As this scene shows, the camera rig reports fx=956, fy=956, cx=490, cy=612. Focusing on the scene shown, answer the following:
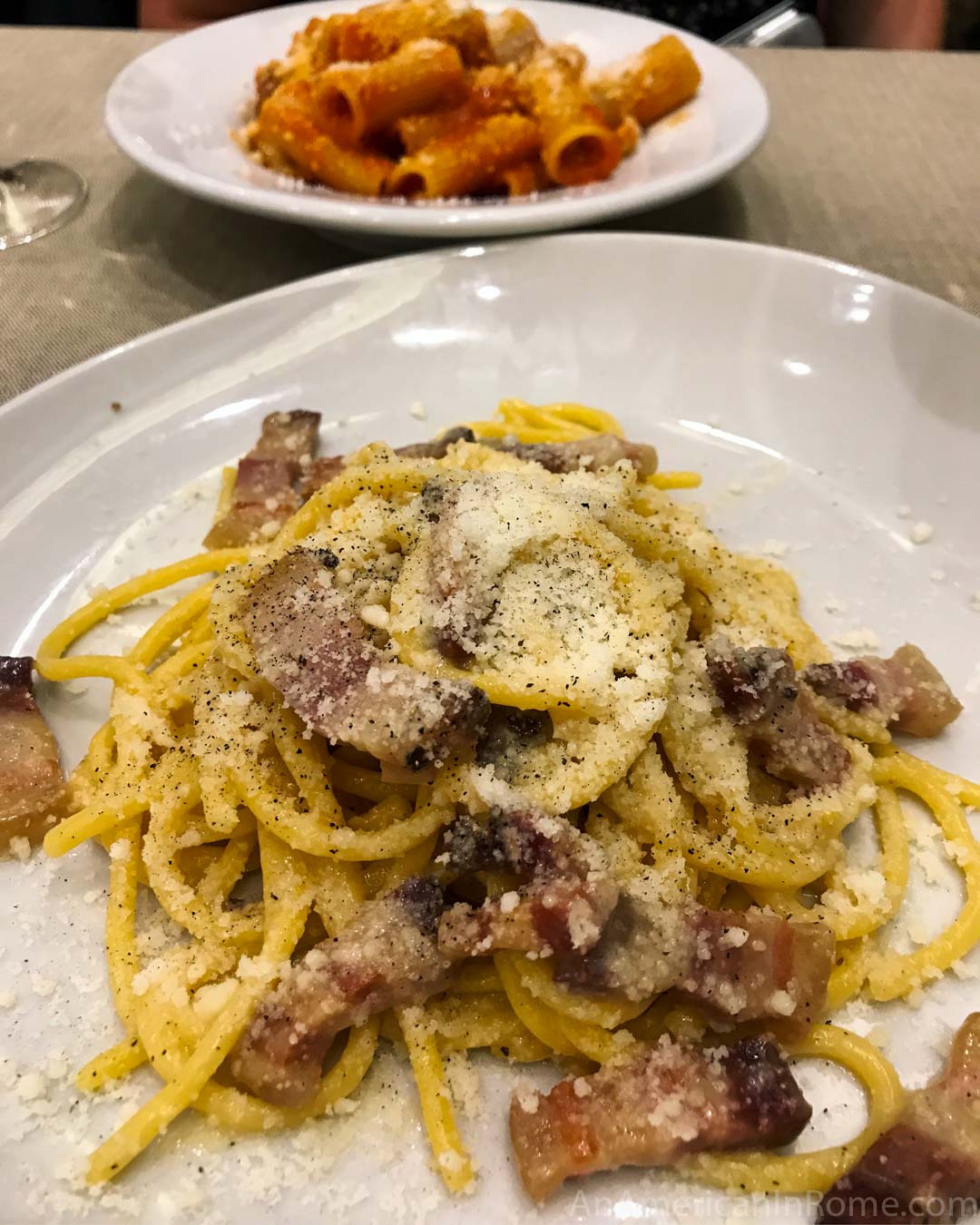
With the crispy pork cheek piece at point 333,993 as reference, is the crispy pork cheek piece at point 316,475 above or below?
above

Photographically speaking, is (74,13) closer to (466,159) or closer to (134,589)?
(466,159)

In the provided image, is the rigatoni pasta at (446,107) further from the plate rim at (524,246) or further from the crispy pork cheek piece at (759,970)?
the crispy pork cheek piece at (759,970)

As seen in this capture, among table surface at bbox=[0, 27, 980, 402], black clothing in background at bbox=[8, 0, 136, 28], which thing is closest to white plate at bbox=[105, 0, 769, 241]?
table surface at bbox=[0, 27, 980, 402]

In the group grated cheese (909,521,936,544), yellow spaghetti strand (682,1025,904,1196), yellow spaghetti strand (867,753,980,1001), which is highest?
grated cheese (909,521,936,544)

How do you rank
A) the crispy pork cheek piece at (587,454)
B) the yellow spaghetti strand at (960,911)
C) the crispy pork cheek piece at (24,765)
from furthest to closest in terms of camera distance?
the crispy pork cheek piece at (587,454) < the crispy pork cheek piece at (24,765) < the yellow spaghetti strand at (960,911)

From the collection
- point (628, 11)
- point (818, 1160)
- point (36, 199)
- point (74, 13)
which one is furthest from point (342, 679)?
point (74, 13)

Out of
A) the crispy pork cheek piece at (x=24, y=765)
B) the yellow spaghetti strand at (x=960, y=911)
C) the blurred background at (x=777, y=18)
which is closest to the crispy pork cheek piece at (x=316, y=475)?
the crispy pork cheek piece at (x=24, y=765)

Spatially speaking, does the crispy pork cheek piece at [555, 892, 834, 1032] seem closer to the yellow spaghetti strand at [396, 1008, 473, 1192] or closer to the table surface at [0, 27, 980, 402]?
the yellow spaghetti strand at [396, 1008, 473, 1192]
